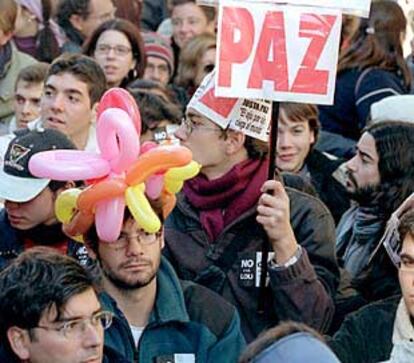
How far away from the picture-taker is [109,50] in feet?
29.1

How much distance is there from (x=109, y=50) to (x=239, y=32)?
11.1 feet

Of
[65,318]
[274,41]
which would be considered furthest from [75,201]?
[274,41]

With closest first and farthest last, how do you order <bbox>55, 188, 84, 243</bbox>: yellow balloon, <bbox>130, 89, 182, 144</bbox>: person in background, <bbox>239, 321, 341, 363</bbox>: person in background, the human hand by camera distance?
<bbox>239, 321, 341, 363</bbox>: person in background
<bbox>55, 188, 84, 243</bbox>: yellow balloon
the human hand
<bbox>130, 89, 182, 144</bbox>: person in background

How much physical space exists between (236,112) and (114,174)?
37.1 inches

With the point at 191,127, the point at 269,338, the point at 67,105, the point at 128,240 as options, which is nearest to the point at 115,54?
the point at 67,105

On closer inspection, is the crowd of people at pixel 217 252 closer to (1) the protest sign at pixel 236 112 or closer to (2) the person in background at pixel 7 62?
(1) the protest sign at pixel 236 112

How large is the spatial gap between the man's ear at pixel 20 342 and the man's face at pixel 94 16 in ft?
17.4

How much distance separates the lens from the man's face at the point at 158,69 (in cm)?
977

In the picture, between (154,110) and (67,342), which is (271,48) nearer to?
(67,342)

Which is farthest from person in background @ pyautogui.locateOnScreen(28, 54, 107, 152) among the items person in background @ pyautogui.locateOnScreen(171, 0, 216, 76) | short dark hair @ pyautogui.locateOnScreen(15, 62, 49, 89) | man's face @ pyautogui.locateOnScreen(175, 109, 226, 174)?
person in background @ pyautogui.locateOnScreen(171, 0, 216, 76)

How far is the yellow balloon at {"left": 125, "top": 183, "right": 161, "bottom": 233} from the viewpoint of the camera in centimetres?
509

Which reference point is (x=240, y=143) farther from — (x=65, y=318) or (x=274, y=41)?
(x=65, y=318)

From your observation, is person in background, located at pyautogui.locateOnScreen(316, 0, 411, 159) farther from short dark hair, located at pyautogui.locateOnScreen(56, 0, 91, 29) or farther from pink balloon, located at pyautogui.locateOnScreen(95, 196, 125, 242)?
pink balloon, located at pyautogui.locateOnScreen(95, 196, 125, 242)

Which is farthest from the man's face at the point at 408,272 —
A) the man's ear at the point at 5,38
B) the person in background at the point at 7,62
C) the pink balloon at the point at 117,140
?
the man's ear at the point at 5,38
